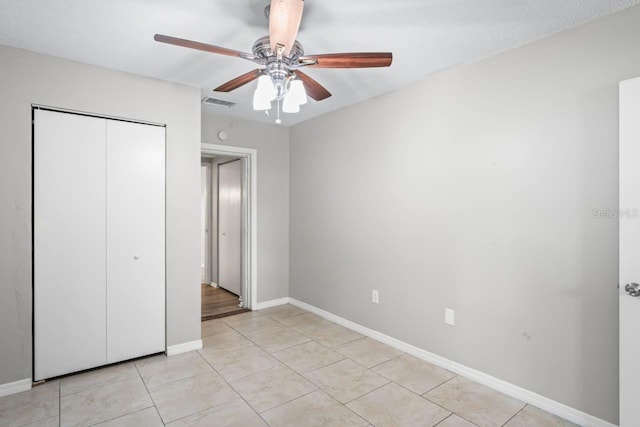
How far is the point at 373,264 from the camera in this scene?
3520 mm

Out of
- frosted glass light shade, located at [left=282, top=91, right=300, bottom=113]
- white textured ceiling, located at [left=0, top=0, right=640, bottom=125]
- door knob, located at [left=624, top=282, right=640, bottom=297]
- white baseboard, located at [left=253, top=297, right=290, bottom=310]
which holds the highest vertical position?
white textured ceiling, located at [left=0, top=0, right=640, bottom=125]

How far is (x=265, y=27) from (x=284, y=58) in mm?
537

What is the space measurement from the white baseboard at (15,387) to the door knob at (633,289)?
390 cm

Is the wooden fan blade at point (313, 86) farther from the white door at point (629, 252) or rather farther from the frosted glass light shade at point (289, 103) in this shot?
the white door at point (629, 252)

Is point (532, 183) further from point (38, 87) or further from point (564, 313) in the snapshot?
point (38, 87)

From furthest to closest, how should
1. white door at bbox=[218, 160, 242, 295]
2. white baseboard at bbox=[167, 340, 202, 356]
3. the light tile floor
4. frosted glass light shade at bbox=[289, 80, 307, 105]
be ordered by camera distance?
white door at bbox=[218, 160, 242, 295] < white baseboard at bbox=[167, 340, 202, 356] < the light tile floor < frosted glass light shade at bbox=[289, 80, 307, 105]

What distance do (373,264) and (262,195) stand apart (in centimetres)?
181

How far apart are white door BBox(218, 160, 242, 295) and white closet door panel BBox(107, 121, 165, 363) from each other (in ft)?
5.99

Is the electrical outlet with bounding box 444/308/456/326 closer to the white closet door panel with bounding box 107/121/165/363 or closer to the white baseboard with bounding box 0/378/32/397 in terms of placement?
the white closet door panel with bounding box 107/121/165/363

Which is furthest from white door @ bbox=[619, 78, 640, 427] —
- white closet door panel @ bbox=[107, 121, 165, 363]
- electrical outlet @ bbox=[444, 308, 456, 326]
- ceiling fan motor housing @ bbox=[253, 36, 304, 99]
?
white closet door panel @ bbox=[107, 121, 165, 363]

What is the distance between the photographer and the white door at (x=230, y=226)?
4.96 metres

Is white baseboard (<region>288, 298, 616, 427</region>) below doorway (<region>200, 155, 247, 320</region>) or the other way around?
below

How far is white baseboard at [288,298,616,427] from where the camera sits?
210cm

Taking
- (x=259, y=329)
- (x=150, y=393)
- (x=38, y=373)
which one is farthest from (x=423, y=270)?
(x=38, y=373)
